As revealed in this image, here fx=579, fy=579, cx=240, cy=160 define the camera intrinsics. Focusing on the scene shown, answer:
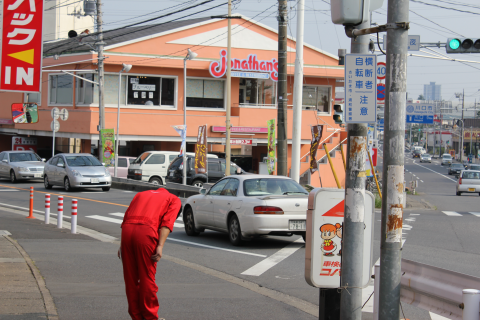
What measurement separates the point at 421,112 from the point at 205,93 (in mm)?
14209

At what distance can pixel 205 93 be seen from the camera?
128 feet

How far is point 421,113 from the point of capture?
32.4 meters

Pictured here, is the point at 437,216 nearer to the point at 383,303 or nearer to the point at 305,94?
the point at 383,303

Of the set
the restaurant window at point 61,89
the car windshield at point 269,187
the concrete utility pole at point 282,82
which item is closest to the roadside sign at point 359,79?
the car windshield at point 269,187

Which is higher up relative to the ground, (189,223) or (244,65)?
(244,65)

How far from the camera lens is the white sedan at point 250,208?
1149 centimetres

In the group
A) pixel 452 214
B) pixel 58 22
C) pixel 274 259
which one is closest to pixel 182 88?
pixel 452 214

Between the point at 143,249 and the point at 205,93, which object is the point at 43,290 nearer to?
the point at 143,249

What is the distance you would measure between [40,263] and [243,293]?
3.70m

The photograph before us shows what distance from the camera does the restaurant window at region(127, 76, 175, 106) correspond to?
37531 millimetres

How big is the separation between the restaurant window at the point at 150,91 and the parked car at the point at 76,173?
11.8 meters

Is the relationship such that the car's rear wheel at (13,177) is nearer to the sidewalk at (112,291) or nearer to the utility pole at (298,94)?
the utility pole at (298,94)

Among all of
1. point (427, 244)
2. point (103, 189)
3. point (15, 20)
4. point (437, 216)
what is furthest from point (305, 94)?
point (15, 20)

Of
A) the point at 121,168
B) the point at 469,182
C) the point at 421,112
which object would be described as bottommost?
the point at 469,182
